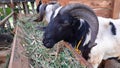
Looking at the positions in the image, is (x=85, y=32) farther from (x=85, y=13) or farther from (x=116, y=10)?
(x=116, y=10)

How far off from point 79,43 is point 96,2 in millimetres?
2094

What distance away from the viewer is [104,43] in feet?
13.0

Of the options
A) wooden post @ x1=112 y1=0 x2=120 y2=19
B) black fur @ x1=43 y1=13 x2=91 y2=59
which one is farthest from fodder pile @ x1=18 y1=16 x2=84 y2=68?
wooden post @ x1=112 y1=0 x2=120 y2=19

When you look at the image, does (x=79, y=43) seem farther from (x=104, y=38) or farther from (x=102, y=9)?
(x=102, y=9)

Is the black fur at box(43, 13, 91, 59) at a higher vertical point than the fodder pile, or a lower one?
higher

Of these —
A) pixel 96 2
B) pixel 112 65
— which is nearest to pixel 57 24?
pixel 112 65

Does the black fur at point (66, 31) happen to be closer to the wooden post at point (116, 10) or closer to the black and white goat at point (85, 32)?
the black and white goat at point (85, 32)

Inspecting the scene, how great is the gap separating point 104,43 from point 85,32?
39 centimetres

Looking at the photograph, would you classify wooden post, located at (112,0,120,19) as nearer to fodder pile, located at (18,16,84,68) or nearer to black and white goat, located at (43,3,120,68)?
black and white goat, located at (43,3,120,68)

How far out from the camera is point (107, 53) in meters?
4.13

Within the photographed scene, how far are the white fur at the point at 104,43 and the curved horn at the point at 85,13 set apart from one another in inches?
11.0

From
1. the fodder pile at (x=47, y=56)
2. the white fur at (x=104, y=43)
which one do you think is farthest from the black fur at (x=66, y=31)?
the fodder pile at (x=47, y=56)

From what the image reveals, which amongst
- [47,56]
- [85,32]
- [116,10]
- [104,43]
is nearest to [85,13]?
[85,32]

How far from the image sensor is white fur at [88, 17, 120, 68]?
3936 mm
